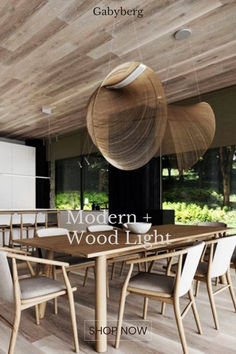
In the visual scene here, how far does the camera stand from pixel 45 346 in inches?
83.5

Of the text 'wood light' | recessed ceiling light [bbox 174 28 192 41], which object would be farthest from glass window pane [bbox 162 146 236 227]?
recessed ceiling light [bbox 174 28 192 41]

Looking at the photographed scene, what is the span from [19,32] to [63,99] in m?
2.16

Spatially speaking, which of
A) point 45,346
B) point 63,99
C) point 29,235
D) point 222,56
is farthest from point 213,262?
point 29,235

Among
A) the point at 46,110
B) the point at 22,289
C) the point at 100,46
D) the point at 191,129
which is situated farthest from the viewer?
the point at 46,110

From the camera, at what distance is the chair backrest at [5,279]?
1.90 meters

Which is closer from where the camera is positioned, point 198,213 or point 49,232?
point 49,232

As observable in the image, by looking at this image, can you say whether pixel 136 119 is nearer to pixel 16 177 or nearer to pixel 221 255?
pixel 221 255

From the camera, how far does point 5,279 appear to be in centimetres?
195

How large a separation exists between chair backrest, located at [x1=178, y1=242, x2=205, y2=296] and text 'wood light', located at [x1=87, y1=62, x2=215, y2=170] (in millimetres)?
895

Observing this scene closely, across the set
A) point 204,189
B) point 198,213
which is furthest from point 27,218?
point 204,189

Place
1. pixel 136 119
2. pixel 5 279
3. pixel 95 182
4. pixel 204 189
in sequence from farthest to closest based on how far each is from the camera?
pixel 95 182, pixel 204 189, pixel 136 119, pixel 5 279

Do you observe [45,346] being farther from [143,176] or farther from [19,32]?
[143,176]

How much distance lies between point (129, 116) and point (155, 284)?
1385 mm

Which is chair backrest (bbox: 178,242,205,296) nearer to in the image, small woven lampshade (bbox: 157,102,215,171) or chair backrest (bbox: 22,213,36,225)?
small woven lampshade (bbox: 157,102,215,171)
